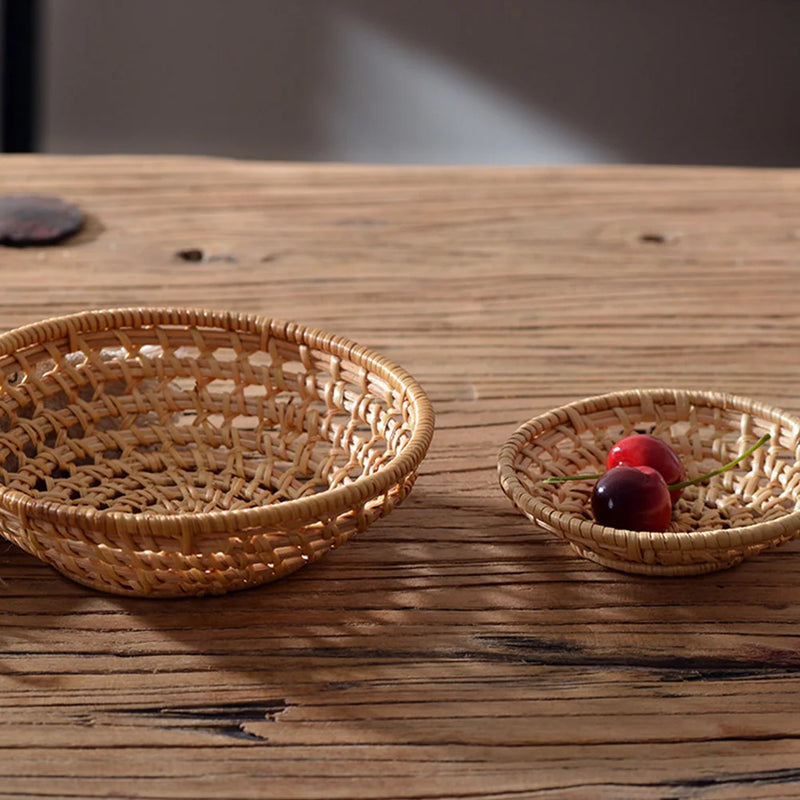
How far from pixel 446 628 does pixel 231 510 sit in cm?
18

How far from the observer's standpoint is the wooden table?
73 centimetres

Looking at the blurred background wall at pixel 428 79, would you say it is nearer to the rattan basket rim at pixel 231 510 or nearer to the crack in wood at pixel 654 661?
the rattan basket rim at pixel 231 510

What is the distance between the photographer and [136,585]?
848 mm

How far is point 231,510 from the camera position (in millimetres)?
815

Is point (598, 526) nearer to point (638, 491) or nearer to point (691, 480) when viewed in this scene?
point (638, 491)

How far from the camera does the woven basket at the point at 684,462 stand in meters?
0.88

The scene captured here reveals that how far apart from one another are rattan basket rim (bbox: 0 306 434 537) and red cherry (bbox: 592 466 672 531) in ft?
0.50

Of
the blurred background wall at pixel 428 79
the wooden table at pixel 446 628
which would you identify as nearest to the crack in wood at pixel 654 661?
the wooden table at pixel 446 628

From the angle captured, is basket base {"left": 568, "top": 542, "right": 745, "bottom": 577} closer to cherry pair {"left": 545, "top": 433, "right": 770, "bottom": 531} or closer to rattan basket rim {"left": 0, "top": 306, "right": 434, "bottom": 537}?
cherry pair {"left": 545, "top": 433, "right": 770, "bottom": 531}

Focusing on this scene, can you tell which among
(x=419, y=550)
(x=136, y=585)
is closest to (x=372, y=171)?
(x=419, y=550)

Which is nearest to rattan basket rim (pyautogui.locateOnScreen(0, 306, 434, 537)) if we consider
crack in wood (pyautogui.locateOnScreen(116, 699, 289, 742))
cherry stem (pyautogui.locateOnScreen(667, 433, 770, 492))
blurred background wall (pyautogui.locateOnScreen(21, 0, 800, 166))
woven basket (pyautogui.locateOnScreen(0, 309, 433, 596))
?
woven basket (pyautogui.locateOnScreen(0, 309, 433, 596))

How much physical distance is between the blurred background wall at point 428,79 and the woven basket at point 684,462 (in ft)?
8.22

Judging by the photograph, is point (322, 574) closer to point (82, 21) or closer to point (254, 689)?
point (254, 689)

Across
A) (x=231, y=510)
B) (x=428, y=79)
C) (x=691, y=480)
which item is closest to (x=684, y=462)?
(x=691, y=480)
